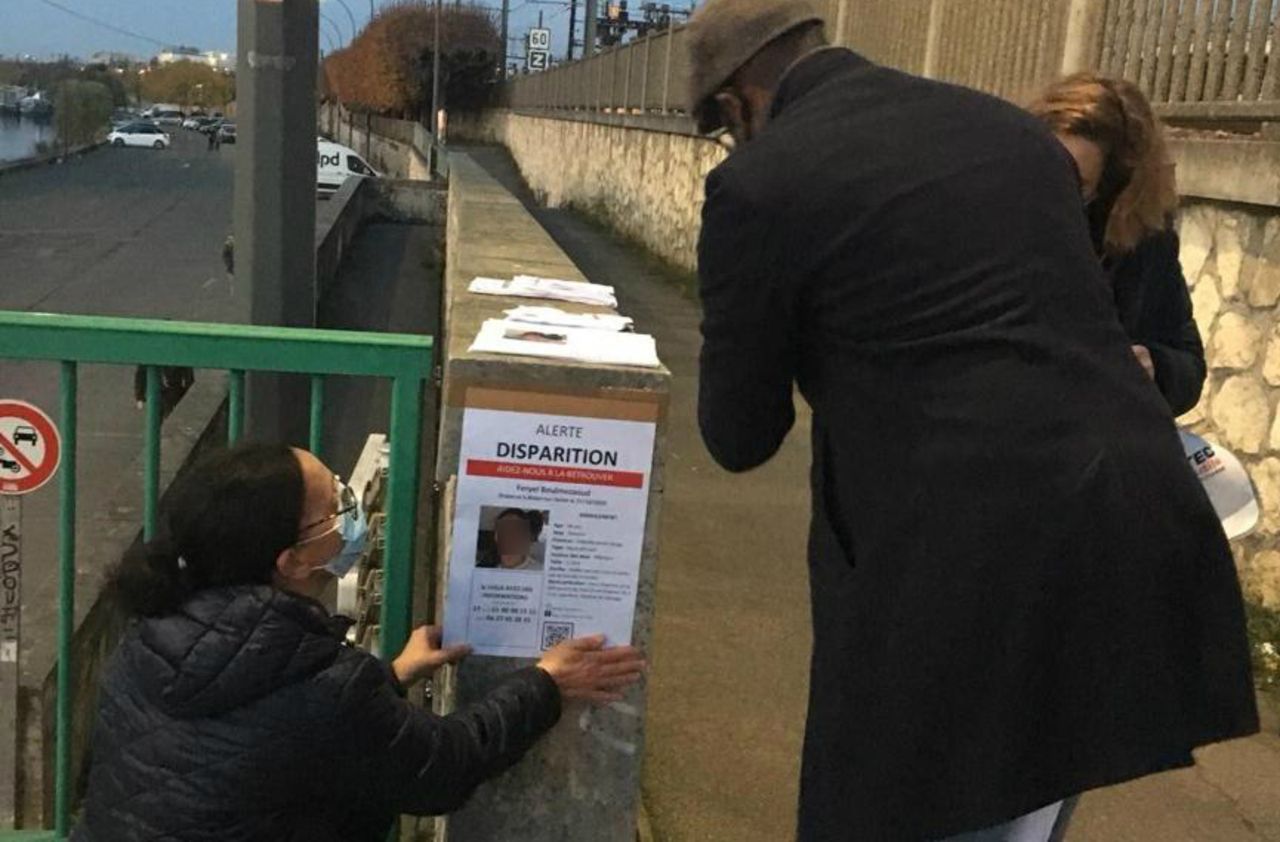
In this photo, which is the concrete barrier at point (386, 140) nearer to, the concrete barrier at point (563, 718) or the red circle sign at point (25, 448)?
the red circle sign at point (25, 448)

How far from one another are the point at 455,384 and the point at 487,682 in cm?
55

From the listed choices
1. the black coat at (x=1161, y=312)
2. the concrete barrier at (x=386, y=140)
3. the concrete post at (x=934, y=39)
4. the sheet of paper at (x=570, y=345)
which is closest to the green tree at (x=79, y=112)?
the concrete barrier at (x=386, y=140)

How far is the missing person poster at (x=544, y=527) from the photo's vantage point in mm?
2398

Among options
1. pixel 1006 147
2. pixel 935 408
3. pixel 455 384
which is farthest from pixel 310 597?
pixel 1006 147

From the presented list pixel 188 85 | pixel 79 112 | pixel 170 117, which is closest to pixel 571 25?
pixel 79 112

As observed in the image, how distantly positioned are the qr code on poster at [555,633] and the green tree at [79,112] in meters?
74.5

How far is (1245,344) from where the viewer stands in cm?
525

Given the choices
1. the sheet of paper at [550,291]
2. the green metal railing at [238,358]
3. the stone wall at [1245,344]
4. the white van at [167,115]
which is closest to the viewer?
the green metal railing at [238,358]

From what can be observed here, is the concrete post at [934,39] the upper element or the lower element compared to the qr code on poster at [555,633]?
upper

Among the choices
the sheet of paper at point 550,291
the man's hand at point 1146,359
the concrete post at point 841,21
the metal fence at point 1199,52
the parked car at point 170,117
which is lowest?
the parked car at point 170,117

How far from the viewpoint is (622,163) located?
71.7ft

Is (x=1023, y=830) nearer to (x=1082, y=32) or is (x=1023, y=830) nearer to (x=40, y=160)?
(x=1082, y=32)

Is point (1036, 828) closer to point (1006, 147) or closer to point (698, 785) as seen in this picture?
point (1006, 147)

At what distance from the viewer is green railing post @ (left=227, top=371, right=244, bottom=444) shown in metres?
2.70
